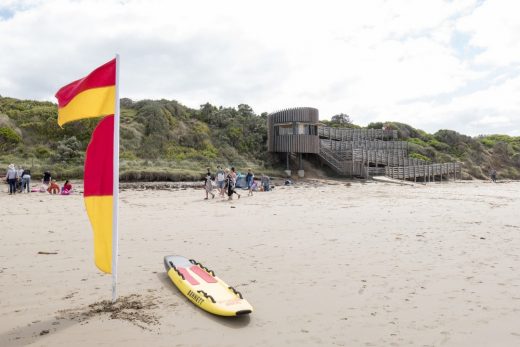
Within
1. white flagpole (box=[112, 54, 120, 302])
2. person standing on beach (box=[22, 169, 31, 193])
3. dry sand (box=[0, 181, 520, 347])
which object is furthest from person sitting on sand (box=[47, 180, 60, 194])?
white flagpole (box=[112, 54, 120, 302])

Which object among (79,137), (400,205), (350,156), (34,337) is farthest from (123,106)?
(34,337)

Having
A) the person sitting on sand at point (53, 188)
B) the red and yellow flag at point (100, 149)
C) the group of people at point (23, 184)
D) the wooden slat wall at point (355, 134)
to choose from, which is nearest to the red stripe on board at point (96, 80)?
the red and yellow flag at point (100, 149)

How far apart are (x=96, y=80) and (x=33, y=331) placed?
2.85m

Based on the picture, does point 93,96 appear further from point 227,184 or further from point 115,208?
point 227,184

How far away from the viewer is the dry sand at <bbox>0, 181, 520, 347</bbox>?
4.01 m

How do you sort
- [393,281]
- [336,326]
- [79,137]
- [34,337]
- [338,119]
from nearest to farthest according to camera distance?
[34,337] < [336,326] < [393,281] < [79,137] < [338,119]

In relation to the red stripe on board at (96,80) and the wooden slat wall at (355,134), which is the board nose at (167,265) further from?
the wooden slat wall at (355,134)

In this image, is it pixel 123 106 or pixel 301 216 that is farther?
pixel 123 106

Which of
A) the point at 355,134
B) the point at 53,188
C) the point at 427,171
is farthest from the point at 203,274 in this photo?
the point at 355,134

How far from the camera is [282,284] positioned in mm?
5629

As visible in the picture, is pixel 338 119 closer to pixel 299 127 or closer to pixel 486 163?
pixel 486 163

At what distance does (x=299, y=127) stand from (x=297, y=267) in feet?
102

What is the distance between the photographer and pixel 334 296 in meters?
5.11

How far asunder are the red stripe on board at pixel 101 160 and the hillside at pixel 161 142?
23.5 m
